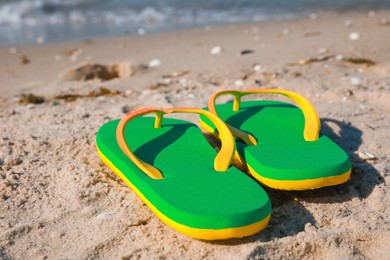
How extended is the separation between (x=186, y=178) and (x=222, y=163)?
0.52 ft

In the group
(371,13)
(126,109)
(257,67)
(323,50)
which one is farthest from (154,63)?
(371,13)

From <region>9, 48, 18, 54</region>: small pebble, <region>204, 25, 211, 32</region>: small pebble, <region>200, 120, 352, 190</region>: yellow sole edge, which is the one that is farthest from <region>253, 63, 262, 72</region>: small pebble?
<region>9, 48, 18, 54</region>: small pebble

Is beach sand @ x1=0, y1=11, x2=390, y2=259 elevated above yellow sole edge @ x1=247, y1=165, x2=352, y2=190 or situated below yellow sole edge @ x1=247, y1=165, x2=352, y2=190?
below

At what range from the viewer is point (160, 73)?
372cm

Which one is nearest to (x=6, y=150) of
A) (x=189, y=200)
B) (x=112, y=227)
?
(x=112, y=227)

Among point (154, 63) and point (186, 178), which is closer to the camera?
point (186, 178)

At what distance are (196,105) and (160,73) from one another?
985mm

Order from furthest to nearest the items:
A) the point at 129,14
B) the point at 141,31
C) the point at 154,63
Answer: the point at 129,14 → the point at 141,31 → the point at 154,63

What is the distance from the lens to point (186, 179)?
5.48 feet

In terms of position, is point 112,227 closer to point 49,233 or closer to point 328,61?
point 49,233

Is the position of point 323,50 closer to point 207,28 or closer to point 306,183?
point 306,183

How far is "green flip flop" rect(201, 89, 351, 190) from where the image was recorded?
5.55ft

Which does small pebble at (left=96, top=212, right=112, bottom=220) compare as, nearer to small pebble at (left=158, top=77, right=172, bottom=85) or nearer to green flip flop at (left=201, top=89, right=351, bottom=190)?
green flip flop at (left=201, top=89, right=351, bottom=190)

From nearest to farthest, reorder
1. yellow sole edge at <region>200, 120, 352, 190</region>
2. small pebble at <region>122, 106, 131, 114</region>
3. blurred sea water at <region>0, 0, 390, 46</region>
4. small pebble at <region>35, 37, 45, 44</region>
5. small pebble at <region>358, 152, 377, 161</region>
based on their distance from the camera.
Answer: yellow sole edge at <region>200, 120, 352, 190</region> < small pebble at <region>358, 152, 377, 161</region> < small pebble at <region>122, 106, 131, 114</region> < small pebble at <region>35, 37, 45, 44</region> < blurred sea water at <region>0, 0, 390, 46</region>
